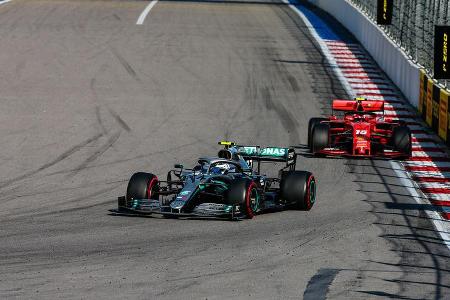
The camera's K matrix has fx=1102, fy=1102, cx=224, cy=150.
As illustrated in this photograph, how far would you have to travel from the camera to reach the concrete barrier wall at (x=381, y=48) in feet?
102

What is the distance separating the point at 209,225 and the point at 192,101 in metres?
14.1

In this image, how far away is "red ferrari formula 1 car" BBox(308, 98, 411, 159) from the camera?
947 inches

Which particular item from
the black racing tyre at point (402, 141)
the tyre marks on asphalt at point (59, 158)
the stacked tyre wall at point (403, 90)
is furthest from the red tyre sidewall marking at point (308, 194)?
the tyre marks on asphalt at point (59, 158)

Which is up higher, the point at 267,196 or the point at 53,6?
the point at 53,6

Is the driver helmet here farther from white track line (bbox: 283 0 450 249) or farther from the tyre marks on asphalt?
the tyre marks on asphalt

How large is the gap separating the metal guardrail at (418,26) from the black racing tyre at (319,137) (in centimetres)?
376

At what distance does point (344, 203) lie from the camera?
19422 mm

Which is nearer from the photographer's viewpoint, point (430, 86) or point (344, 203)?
point (344, 203)

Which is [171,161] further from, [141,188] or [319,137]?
[141,188]

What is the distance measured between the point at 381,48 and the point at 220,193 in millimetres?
19440

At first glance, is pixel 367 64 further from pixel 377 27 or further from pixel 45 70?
pixel 45 70

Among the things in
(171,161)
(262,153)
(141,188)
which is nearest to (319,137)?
(171,161)

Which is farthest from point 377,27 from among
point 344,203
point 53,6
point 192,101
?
point 344,203

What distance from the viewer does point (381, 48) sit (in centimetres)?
3628
